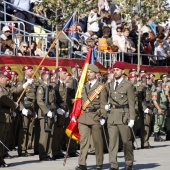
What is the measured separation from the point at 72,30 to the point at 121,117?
31.1 ft

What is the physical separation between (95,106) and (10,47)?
784 cm

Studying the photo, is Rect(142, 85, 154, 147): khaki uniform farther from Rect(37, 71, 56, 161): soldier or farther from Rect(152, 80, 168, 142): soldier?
Rect(37, 71, 56, 161): soldier

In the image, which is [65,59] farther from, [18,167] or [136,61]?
[18,167]

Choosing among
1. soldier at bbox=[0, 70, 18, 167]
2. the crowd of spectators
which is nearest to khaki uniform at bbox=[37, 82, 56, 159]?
soldier at bbox=[0, 70, 18, 167]

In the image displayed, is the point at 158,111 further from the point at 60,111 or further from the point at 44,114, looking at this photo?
the point at 44,114

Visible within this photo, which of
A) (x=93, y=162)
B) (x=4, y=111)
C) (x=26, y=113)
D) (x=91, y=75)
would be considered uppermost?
(x=91, y=75)

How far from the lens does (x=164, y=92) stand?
2603cm

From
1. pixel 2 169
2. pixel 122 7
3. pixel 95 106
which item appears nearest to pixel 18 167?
pixel 2 169

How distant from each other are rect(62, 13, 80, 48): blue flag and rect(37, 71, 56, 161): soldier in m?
5.06

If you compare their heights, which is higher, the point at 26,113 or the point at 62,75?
the point at 62,75

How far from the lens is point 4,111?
17906 mm

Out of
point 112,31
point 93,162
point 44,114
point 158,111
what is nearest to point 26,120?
point 44,114

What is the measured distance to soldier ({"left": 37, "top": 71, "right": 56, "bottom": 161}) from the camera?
1939 cm

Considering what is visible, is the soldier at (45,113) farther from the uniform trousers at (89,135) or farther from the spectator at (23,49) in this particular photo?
the spectator at (23,49)
